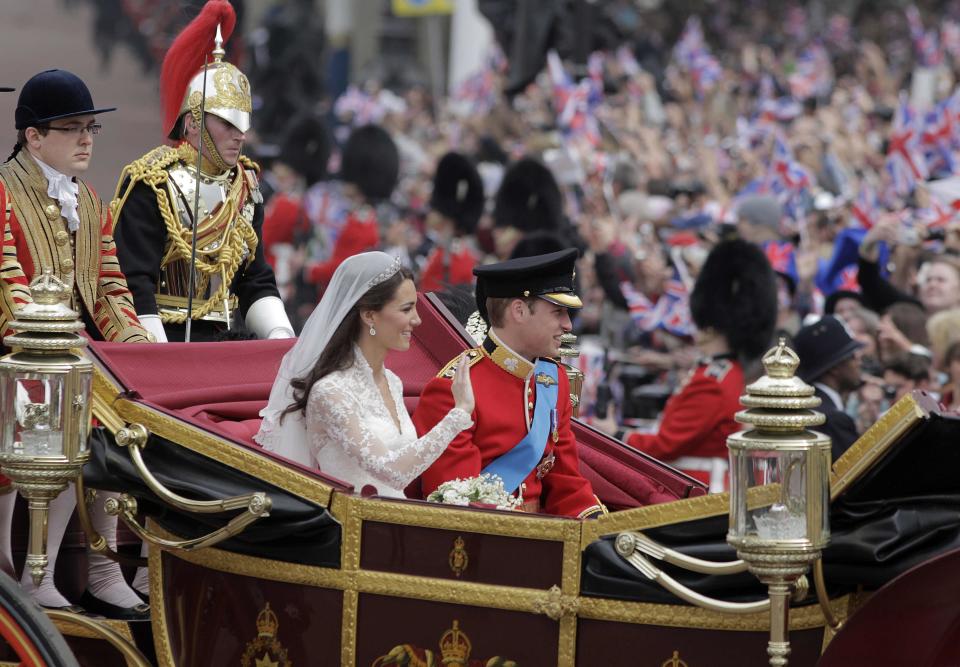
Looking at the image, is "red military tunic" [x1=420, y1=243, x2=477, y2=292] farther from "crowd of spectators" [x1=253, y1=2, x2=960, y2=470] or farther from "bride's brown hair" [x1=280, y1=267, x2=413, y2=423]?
"bride's brown hair" [x1=280, y1=267, x2=413, y2=423]

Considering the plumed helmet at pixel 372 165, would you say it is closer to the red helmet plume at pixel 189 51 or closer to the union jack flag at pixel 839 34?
the red helmet plume at pixel 189 51

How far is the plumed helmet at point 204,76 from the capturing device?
568 centimetres

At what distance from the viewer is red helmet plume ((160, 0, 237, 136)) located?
5.80 metres

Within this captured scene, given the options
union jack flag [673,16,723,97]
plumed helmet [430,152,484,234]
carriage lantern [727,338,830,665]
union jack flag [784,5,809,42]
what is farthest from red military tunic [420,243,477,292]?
union jack flag [784,5,809,42]

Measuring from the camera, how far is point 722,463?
7.95 m

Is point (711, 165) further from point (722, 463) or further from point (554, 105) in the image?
point (722, 463)

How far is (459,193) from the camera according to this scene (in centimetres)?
1395

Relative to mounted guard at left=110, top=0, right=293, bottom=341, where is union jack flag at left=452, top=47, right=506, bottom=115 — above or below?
above

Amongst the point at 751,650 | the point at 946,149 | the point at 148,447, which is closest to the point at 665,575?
the point at 751,650

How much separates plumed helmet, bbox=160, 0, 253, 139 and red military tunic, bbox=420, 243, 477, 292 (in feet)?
19.8

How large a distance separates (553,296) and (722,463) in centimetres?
322

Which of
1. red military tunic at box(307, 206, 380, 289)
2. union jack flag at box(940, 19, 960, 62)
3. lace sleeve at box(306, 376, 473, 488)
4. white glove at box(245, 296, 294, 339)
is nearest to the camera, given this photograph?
lace sleeve at box(306, 376, 473, 488)

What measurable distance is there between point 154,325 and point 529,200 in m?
7.48

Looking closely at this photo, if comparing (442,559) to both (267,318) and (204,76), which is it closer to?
(267,318)
